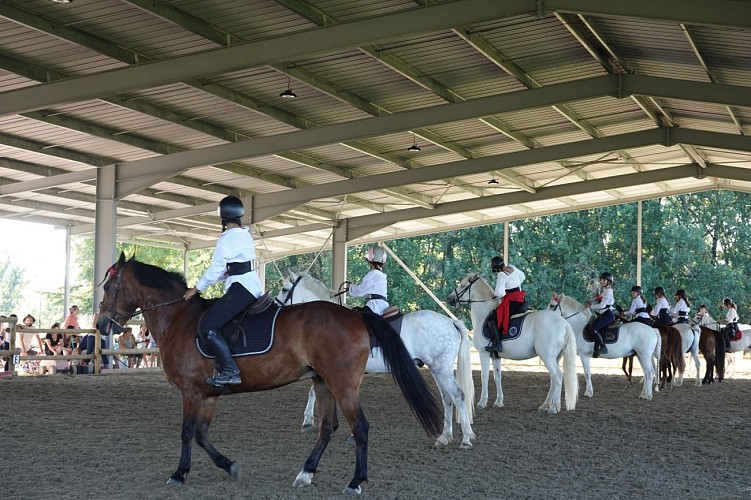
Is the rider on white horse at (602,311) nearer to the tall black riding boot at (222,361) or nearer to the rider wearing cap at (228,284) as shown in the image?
the rider wearing cap at (228,284)

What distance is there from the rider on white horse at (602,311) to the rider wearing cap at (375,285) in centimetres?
704

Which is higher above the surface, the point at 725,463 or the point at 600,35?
the point at 600,35

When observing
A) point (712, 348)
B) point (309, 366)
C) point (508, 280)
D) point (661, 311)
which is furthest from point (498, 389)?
point (712, 348)

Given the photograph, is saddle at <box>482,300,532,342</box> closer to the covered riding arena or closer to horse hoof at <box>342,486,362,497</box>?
the covered riding arena

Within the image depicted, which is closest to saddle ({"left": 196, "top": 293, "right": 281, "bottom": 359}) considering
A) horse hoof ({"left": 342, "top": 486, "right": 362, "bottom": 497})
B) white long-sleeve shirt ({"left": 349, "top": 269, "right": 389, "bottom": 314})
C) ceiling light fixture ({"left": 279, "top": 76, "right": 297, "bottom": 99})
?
horse hoof ({"left": 342, "top": 486, "right": 362, "bottom": 497})

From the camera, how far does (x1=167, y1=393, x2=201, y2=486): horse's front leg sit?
21.7ft

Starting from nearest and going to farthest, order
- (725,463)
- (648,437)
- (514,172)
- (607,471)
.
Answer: (607,471)
(725,463)
(648,437)
(514,172)

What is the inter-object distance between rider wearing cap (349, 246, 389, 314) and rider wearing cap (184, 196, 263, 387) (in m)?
2.32

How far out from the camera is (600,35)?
561 inches

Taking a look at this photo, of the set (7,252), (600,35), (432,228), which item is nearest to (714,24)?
(600,35)

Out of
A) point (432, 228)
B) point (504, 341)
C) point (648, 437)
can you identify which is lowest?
point (648, 437)

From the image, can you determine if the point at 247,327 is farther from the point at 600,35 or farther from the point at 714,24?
the point at 600,35

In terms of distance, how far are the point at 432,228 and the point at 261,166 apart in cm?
1227

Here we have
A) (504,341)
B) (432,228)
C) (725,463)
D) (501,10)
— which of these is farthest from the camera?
(432,228)
